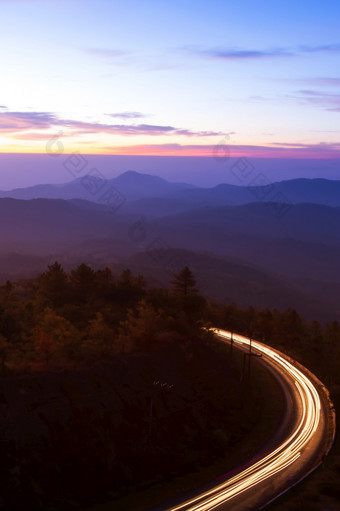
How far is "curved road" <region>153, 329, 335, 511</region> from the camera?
98.3 ft

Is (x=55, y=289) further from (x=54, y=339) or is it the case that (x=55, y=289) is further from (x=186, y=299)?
(x=54, y=339)

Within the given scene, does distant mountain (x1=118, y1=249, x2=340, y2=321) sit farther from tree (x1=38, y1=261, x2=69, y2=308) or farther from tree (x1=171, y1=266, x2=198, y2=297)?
tree (x1=38, y1=261, x2=69, y2=308)

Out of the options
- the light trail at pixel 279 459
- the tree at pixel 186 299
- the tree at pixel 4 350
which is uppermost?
the tree at pixel 186 299

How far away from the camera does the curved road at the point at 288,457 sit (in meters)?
30.0

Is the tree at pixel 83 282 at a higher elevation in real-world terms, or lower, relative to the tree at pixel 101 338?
higher

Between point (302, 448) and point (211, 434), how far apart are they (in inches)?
305

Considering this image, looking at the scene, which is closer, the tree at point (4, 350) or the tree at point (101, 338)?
the tree at point (4, 350)

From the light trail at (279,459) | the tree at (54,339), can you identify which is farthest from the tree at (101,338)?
the light trail at (279,459)

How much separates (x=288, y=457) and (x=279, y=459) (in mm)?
932

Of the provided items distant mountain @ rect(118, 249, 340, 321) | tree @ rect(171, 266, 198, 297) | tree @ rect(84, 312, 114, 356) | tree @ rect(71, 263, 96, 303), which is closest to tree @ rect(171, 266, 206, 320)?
tree @ rect(171, 266, 198, 297)

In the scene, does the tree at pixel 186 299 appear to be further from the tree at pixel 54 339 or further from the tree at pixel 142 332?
the tree at pixel 54 339

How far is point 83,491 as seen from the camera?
3084 centimetres

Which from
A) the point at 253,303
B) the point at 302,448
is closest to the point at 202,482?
the point at 302,448

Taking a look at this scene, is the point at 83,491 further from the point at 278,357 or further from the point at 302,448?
the point at 278,357
